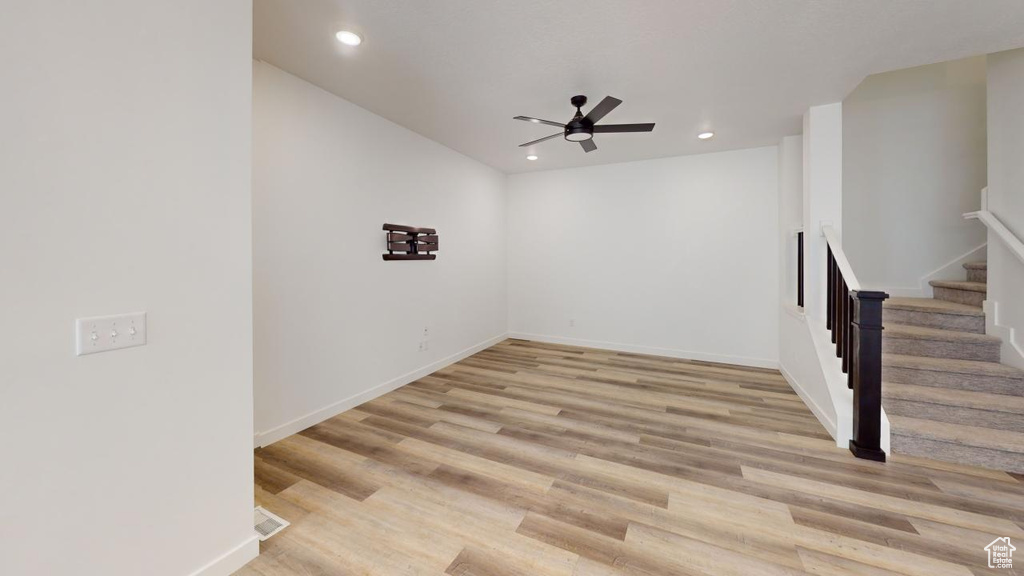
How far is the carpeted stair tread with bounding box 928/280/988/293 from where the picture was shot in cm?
313

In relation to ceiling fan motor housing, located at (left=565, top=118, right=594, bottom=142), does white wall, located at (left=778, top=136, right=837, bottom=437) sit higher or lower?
lower

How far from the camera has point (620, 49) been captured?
94.7 inches

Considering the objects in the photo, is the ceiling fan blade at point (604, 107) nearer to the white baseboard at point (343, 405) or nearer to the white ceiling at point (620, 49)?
the white ceiling at point (620, 49)

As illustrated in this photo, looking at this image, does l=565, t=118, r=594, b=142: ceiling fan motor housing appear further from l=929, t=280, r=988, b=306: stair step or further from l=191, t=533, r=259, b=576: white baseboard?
l=929, t=280, r=988, b=306: stair step

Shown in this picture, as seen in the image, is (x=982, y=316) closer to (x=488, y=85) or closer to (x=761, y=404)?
(x=761, y=404)

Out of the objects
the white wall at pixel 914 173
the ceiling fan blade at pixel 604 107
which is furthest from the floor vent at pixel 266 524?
the white wall at pixel 914 173

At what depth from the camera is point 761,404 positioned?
3.35 m

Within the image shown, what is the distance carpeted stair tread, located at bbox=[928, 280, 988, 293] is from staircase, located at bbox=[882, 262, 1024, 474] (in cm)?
1

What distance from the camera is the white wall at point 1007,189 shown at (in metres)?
2.58

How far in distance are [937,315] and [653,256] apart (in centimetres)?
264

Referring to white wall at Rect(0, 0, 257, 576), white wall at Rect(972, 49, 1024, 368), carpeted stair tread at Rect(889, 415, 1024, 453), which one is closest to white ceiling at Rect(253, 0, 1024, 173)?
white wall at Rect(972, 49, 1024, 368)

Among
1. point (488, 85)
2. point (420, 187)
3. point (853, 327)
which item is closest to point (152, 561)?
point (488, 85)

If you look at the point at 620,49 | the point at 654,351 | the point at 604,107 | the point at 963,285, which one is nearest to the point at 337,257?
the point at 604,107

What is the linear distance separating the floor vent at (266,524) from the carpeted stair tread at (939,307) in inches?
196
